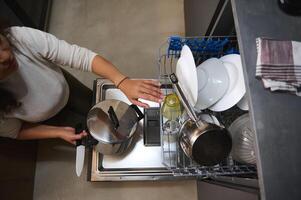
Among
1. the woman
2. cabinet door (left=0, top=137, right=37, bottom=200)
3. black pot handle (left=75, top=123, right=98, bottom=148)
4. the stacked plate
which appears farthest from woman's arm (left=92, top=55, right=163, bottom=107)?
cabinet door (left=0, top=137, right=37, bottom=200)

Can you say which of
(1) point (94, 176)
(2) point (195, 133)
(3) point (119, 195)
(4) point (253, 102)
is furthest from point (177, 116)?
(3) point (119, 195)

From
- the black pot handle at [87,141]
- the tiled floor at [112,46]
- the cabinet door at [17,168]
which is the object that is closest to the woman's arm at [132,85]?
the black pot handle at [87,141]

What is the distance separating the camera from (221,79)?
0.76m

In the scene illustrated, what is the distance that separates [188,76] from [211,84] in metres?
0.10

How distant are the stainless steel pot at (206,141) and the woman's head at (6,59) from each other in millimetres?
447

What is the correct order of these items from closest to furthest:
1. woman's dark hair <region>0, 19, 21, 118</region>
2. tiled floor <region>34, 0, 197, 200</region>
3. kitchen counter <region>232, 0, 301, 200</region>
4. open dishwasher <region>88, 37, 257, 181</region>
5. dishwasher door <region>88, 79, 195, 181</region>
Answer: kitchen counter <region>232, 0, 301, 200</region>, woman's dark hair <region>0, 19, 21, 118</region>, open dishwasher <region>88, 37, 257, 181</region>, dishwasher door <region>88, 79, 195, 181</region>, tiled floor <region>34, 0, 197, 200</region>

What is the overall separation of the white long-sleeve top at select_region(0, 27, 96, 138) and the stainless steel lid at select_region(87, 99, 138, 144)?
159 mm

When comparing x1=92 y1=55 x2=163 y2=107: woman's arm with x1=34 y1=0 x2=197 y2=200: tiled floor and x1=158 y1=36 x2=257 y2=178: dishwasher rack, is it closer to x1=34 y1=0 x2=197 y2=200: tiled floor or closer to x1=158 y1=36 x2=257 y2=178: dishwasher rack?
x1=158 y1=36 x2=257 y2=178: dishwasher rack

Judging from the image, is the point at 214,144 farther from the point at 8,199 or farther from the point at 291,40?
the point at 8,199

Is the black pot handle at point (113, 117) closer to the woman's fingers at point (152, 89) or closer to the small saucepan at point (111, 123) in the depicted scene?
the small saucepan at point (111, 123)

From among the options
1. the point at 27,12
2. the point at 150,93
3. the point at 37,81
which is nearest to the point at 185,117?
the point at 150,93

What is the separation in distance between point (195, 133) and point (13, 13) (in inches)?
51.6

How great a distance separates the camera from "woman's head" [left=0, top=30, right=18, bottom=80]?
64cm

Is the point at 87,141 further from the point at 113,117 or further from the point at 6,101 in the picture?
the point at 6,101
